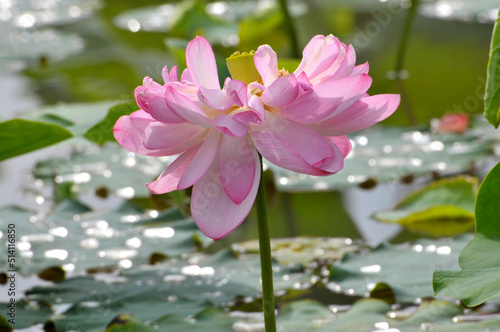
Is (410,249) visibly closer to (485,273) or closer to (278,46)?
(485,273)

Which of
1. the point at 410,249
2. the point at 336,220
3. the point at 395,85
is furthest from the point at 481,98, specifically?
the point at 410,249

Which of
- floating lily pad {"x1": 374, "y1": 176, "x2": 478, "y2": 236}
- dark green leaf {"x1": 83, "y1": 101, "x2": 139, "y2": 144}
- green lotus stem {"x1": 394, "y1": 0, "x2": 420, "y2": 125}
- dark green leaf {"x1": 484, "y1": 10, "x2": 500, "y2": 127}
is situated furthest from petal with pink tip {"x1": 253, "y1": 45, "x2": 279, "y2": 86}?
green lotus stem {"x1": 394, "y1": 0, "x2": 420, "y2": 125}

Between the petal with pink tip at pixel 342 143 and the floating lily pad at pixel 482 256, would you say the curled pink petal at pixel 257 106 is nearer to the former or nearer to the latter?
the petal with pink tip at pixel 342 143

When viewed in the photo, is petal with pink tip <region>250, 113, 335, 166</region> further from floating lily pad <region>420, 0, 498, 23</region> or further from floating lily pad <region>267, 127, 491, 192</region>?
floating lily pad <region>420, 0, 498, 23</region>

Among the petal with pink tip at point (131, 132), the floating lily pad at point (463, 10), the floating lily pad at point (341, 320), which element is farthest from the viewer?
the floating lily pad at point (463, 10)

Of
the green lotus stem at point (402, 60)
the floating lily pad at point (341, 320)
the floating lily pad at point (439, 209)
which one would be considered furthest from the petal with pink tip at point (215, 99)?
the green lotus stem at point (402, 60)

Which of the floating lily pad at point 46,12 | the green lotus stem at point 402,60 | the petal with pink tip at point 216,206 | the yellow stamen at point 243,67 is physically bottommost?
the petal with pink tip at point 216,206

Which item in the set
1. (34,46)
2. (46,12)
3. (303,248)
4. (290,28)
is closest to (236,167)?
(303,248)

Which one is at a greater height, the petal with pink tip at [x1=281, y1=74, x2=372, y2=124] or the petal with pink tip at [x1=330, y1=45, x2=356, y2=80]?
the petal with pink tip at [x1=330, y1=45, x2=356, y2=80]
